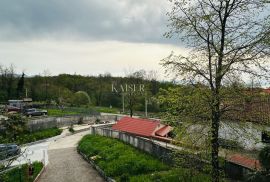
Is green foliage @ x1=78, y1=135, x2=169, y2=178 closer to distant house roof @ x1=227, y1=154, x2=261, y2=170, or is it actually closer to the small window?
distant house roof @ x1=227, y1=154, x2=261, y2=170

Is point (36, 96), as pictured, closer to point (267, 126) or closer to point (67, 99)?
point (67, 99)

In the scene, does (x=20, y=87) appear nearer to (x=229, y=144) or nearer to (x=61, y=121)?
(x=61, y=121)

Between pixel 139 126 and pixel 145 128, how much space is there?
1.79 m

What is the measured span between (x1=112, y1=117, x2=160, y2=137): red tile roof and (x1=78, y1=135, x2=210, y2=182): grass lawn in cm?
527

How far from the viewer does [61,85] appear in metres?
114

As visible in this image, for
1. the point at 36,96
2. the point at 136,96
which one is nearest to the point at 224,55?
the point at 136,96

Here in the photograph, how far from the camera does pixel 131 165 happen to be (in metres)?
29.2

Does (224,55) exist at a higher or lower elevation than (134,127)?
higher

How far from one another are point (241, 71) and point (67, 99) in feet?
287

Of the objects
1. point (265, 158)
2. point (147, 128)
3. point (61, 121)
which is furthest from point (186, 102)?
point (61, 121)

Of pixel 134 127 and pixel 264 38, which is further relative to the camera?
pixel 134 127

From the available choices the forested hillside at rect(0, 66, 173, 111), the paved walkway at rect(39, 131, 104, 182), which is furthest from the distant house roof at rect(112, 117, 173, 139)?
the forested hillside at rect(0, 66, 173, 111)

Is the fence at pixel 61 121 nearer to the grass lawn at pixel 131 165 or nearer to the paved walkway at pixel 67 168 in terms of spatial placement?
the paved walkway at pixel 67 168

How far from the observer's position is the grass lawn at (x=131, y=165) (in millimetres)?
24595
